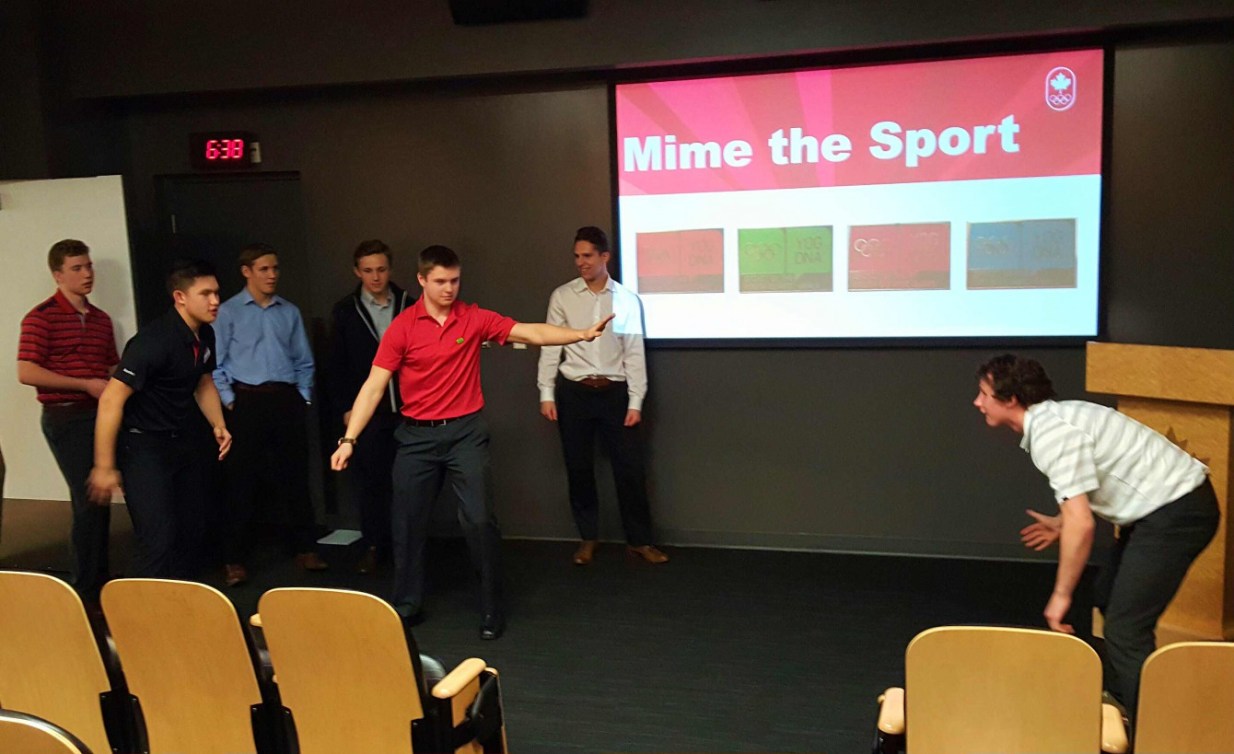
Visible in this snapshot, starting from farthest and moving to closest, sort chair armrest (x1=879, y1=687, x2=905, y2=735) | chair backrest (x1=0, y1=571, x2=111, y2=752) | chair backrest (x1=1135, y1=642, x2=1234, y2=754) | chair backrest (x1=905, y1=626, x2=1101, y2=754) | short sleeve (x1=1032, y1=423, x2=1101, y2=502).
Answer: short sleeve (x1=1032, y1=423, x2=1101, y2=502), chair backrest (x1=0, y1=571, x2=111, y2=752), chair armrest (x1=879, y1=687, x2=905, y2=735), chair backrest (x1=905, y1=626, x2=1101, y2=754), chair backrest (x1=1135, y1=642, x2=1234, y2=754)

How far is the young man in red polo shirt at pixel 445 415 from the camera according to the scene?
13.5 ft

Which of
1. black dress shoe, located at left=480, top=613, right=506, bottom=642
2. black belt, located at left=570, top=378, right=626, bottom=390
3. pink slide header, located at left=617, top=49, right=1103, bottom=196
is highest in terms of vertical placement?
pink slide header, located at left=617, top=49, right=1103, bottom=196

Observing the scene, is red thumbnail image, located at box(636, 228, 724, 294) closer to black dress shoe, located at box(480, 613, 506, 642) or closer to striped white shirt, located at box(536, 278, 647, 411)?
striped white shirt, located at box(536, 278, 647, 411)

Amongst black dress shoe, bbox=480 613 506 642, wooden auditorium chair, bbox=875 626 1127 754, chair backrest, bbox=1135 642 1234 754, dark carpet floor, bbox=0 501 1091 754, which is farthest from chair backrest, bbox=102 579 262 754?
chair backrest, bbox=1135 642 1234 754

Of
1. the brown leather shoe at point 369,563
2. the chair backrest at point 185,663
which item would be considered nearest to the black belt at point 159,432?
the brown leather shoe at point 369,563

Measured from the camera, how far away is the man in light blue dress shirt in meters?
5.09

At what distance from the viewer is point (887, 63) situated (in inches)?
196

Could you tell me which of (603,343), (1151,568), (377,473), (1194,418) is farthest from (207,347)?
(1194,418)

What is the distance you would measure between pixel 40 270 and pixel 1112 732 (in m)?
5.89

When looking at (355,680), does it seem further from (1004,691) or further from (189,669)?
(1004,691)

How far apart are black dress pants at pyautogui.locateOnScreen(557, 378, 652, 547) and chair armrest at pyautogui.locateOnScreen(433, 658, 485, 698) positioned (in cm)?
269

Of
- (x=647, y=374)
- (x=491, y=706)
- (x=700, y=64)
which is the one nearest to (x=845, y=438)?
(x=647, y=374)

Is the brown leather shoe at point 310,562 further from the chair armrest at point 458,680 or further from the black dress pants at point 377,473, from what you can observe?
the chair armrest at point 458,680

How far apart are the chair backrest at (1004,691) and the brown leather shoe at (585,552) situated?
3162 millimetres
